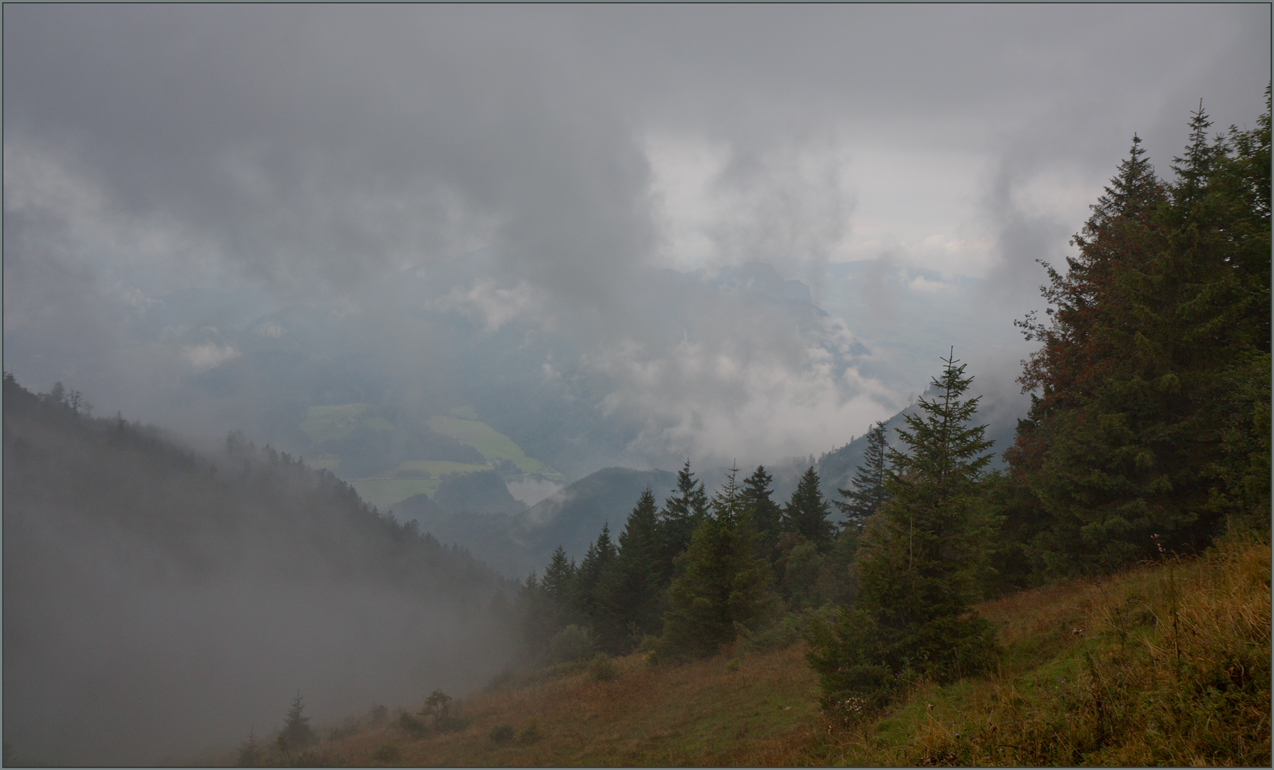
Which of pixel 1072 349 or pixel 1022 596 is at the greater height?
pixel 1072 349

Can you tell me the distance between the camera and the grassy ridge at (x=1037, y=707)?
4789 millimetres

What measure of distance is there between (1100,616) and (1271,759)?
4798mm

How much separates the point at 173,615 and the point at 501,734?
7869 inches

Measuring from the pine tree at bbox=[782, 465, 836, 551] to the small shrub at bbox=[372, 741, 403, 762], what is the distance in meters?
43.0

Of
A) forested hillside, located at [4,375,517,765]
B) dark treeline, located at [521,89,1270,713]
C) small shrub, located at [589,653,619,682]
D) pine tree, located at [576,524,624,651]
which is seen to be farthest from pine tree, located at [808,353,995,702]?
forested hillside, located at [4,375,517,765]

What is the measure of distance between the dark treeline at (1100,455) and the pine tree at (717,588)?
5.2 inches

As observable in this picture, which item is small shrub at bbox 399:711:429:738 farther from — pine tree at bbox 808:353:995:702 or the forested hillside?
the forested hillside

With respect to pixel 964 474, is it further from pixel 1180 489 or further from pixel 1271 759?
pixel 1180 489

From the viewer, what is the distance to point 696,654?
22.6 metres

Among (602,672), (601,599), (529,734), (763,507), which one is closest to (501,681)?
(602,672)

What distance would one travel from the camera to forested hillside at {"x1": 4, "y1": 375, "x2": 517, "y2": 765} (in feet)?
327

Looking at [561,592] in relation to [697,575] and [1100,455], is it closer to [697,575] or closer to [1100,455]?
[697,575]

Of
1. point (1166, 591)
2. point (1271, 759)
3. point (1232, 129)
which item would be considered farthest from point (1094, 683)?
point (1232, 129)

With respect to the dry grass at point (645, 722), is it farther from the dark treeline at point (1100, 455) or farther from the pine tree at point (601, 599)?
the pine tree at point (601, 599)
